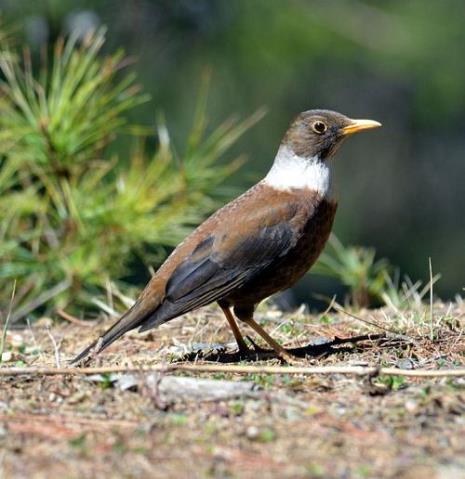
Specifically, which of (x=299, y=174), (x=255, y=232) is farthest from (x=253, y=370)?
(x=299, y=174)

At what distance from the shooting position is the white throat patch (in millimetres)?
5902

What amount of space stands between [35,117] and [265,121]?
6369 millimetres

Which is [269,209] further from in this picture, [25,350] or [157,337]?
[25,350]

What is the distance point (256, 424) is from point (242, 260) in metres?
1.75

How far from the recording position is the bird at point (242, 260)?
17.9 feet

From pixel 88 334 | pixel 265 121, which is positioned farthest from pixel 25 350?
pixel 265 121

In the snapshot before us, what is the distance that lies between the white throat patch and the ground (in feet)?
3.48

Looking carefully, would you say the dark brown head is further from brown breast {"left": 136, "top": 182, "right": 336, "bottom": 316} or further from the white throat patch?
brown breast {"left": 136, "top": 182, "right": 336, "bottom": 316}

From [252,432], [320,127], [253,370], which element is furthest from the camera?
[320,127]

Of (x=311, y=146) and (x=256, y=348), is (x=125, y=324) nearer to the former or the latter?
Result: (x=256, y=348)

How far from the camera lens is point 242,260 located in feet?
18.2

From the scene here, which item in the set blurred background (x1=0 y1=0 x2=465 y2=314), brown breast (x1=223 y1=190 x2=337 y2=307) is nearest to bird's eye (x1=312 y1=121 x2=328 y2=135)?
brown breast (x1=223 y1=190 x2=337 y2=307)

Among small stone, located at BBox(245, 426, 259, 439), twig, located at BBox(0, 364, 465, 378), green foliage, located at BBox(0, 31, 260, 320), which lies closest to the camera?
small stone, located at BBox(245, 426, 259, 439)

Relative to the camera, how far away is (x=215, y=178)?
26.2 ft
